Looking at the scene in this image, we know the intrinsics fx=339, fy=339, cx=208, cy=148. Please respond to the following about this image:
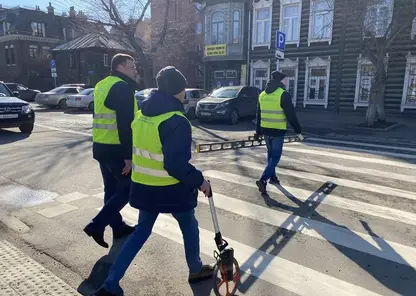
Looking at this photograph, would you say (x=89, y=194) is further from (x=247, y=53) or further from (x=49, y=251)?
(x=247, y=53)

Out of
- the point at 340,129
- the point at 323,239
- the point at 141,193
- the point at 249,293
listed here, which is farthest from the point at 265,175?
the point at 340,129

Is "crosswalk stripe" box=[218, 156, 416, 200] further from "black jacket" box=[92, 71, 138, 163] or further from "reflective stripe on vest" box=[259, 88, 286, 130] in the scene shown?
"black jacket" box=[92, 71, 138, 163]

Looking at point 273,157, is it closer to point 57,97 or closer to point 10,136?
point 10,136

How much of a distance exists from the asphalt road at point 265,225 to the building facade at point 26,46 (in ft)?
136

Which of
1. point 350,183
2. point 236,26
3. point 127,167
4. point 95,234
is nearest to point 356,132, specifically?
point 350,183

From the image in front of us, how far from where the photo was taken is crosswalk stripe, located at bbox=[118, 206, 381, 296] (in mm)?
2943

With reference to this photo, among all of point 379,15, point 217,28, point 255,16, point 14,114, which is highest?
point 255,16

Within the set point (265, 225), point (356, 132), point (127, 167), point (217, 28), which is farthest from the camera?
point (217, 28)

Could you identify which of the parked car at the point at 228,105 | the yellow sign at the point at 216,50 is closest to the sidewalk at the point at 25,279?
the parked car at the point at 228,105

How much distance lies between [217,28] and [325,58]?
28.3ft

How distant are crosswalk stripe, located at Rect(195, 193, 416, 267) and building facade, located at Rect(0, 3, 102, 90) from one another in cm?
4489

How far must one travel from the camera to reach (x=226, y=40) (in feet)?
81.4

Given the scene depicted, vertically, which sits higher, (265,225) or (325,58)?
(325,58)

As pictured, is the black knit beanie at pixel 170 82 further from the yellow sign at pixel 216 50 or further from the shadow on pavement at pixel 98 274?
the yellow sign at pixel 216 50
